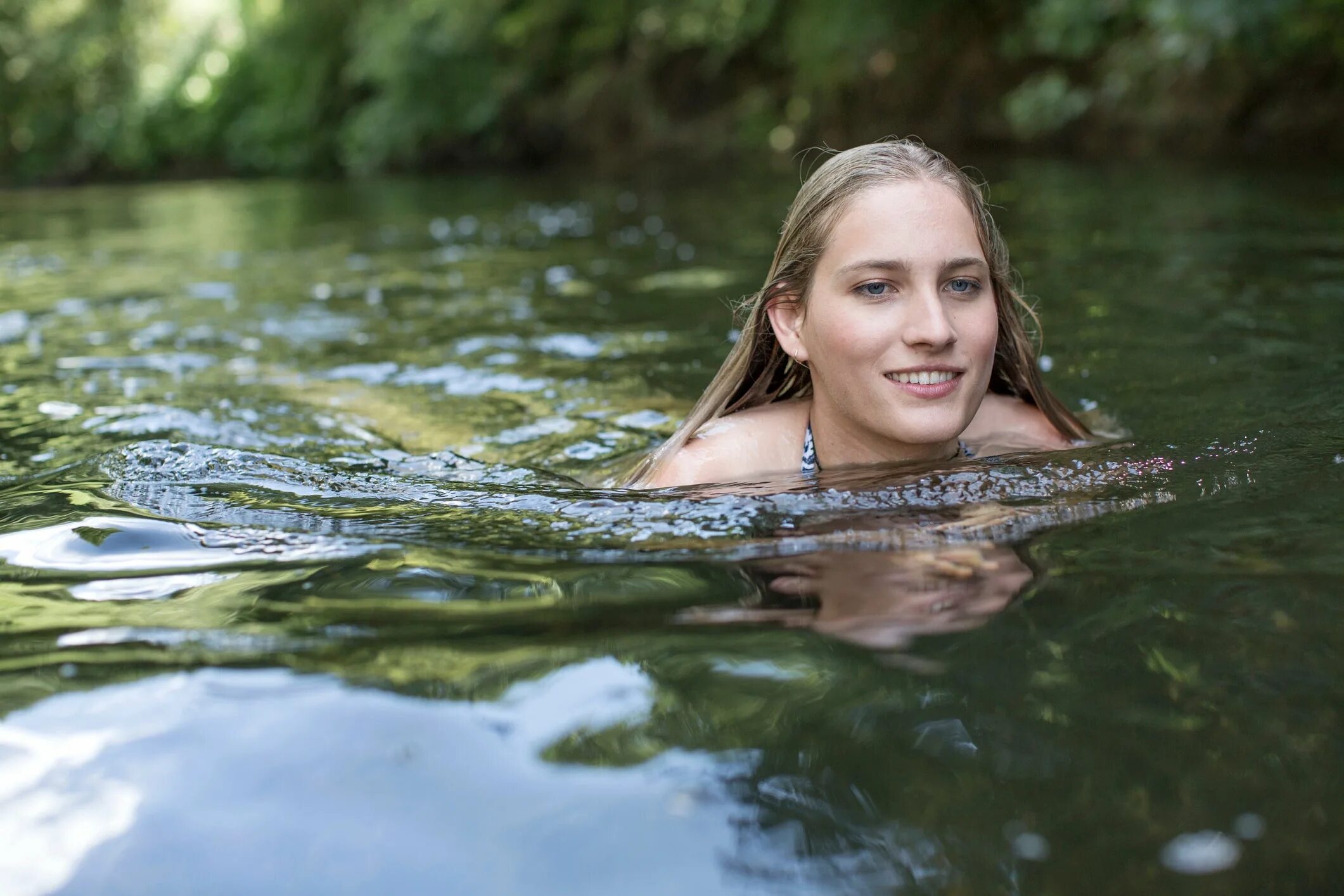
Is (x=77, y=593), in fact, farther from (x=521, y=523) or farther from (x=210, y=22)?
(x=210, y=22)

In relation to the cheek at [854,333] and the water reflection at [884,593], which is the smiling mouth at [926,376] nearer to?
the cheek at [854,333]

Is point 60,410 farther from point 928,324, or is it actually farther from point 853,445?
point 928,324

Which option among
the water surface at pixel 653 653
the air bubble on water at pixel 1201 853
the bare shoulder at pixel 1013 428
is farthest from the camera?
the bare shoulder at pixel 1013 428

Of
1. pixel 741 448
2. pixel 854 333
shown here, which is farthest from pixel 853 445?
pixel 854 333

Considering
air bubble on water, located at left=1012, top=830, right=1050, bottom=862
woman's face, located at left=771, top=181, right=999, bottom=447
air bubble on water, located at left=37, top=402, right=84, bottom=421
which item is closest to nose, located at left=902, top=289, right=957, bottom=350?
woman's face, located at left=771, top=181, right=999, bottom=447

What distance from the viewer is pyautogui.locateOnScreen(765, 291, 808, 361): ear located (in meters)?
3.68

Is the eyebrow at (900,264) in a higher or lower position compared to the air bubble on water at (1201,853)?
higher

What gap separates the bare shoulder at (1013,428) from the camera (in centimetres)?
405

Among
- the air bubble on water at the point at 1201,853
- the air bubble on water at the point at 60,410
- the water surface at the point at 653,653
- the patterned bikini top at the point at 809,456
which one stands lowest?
the air bubble on water at the point at 1201,853

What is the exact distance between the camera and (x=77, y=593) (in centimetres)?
292

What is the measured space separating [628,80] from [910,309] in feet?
71.8

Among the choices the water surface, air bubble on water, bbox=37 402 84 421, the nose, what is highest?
air bubble on water, bbox=37 402 84 421

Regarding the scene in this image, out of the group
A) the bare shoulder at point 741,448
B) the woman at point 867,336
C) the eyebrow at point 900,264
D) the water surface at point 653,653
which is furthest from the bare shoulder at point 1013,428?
the eyebrow at point 900,264

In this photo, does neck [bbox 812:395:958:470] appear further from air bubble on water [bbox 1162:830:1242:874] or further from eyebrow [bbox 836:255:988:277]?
air bubble on water [bbox 1162:830:1242:874]
